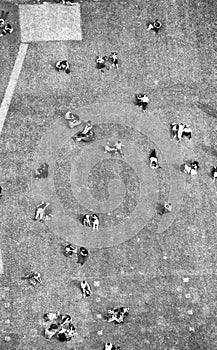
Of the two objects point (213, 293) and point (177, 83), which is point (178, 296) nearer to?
point (213, 293)

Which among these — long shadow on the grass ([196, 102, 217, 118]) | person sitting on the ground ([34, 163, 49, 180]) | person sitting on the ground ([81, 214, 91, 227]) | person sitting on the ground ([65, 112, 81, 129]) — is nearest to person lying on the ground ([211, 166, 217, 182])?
long shadow on the grass ([196, 102, 217, 118])

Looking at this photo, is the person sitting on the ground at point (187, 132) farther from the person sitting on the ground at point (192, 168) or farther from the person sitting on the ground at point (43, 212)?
the person sitting on the ground at point (43, 212)

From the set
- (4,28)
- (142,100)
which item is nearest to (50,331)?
(142,100)

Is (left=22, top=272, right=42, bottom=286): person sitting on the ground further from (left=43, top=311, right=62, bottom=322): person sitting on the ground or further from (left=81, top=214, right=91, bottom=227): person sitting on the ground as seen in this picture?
(left=81, top=214, right=91, bottom=227): person sitting on the ground

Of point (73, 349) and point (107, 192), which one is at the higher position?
point (107, 192)

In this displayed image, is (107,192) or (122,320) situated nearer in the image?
(122,320)

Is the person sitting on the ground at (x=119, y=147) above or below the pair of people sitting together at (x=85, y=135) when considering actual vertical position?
below

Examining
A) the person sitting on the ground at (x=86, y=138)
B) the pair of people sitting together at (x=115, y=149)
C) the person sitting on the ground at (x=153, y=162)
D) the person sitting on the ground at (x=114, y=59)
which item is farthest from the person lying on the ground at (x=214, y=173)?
the person sitting on the ground at (x=114, y=59)

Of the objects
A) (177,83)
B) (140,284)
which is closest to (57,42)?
(177,83)
